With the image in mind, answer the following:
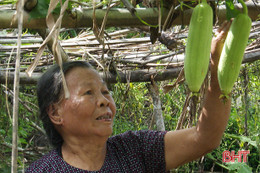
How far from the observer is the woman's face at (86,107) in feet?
4.94

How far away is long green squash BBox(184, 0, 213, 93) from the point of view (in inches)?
24.2

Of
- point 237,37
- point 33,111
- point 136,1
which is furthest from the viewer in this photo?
point 33,111

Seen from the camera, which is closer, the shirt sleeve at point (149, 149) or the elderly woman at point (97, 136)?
the elderly woman at point (97, 136)

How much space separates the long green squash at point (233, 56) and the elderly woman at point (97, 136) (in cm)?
76

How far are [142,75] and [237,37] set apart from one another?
1828mm

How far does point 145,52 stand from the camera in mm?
2549

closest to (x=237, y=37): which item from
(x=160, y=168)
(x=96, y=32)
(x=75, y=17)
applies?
(x=96, y=32)

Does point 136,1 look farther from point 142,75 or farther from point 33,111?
point 33,111

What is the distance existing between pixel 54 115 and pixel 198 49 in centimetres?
112
